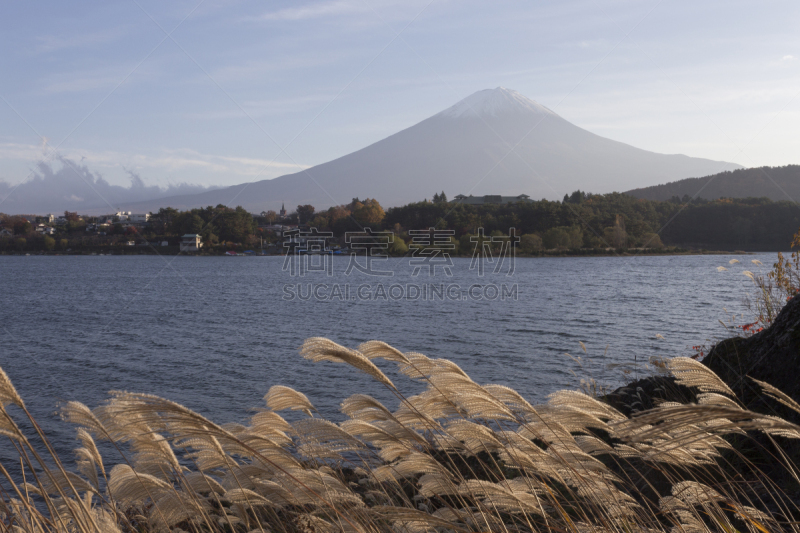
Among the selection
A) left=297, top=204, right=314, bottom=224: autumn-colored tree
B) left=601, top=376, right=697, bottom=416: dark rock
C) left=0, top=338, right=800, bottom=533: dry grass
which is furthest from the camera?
left=297, top=204, right=314, bottom=224: autumn-colored tree

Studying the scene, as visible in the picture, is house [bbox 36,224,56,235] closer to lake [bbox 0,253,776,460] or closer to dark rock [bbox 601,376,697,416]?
lake [bbox 0,253,776,460]

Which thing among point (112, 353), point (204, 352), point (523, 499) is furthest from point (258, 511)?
point (112, 353)

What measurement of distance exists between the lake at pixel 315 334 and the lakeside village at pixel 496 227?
54266 millimetres

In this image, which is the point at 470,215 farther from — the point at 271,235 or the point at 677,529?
the point at 677,529

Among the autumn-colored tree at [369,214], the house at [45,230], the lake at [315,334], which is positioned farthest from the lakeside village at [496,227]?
the lake at [315,334]

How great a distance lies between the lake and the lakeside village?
54.3m

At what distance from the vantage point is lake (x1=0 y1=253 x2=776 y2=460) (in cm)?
1672

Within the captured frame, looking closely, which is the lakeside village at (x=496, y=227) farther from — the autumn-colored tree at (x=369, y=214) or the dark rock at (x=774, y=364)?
the dark rock at (x=774, y=364)

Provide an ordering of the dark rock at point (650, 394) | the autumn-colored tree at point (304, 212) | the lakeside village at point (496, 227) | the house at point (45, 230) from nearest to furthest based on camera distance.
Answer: the dark rock at point (650, 394)
the lakeside village at point (496, 227)
the autumn-colored tree at point (304, 212)
the house at point (45, 230)

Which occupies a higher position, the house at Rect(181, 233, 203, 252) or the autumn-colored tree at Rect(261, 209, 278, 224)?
the autumn-colored tree at Rect(261, 209, 278, 224)

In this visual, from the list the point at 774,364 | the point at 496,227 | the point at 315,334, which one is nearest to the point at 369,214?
the point at 496,227

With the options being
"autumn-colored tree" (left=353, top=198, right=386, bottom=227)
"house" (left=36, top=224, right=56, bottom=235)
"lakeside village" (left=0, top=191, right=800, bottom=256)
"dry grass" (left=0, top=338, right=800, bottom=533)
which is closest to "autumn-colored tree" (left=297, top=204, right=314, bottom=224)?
"lakeside village" (left=0, top=191, right=800, bottom=256)

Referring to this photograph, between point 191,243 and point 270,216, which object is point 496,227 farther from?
point 191,243

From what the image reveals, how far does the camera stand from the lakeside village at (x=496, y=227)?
363ft
